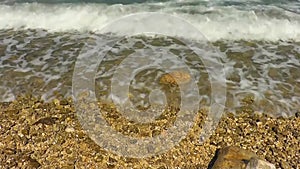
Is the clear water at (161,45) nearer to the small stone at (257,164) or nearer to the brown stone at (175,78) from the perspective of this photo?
the brown stone at (175,78)

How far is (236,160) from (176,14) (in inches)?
238

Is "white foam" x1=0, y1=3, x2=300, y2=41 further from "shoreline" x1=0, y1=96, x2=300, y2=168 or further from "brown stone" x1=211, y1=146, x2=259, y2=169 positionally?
"brown stone" x1=211, y1=146, x2=259, y2=169

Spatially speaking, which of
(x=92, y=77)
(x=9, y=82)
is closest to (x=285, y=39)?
(x=92, y=77)

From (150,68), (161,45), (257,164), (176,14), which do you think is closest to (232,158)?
(257,164)

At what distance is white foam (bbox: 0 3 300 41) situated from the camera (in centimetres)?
793

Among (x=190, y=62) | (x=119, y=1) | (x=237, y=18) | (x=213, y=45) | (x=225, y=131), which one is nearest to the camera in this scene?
(x=225, y=131)

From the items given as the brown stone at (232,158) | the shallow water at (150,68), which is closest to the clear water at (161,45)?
the shallow water at (150,68)

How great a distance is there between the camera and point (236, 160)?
3930 mm

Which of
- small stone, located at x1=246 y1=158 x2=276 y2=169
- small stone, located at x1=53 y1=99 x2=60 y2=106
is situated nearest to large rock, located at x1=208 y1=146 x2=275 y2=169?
small stone, located at x1=246 y1=158 x2=276 y2=169

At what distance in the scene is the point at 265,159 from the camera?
4.28 m

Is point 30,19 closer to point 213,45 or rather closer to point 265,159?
point 213,45

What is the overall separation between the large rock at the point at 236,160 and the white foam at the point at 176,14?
3979 millimetres

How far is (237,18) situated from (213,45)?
1.88 meters

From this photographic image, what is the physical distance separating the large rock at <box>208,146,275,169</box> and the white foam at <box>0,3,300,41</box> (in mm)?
3979
